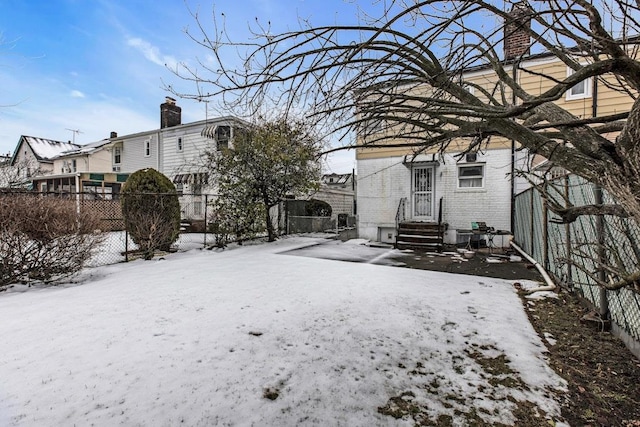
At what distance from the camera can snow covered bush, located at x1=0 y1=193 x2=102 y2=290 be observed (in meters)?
5.64

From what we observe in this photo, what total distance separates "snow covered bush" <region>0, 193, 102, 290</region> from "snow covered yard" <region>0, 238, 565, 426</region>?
0.43 m

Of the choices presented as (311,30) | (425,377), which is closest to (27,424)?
(425,377)

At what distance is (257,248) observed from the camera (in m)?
10.8

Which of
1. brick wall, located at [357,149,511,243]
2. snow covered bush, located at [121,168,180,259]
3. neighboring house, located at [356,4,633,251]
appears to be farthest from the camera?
brick wall, located at [357,149,511,243]

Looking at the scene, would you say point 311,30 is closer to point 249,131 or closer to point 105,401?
point 105,401

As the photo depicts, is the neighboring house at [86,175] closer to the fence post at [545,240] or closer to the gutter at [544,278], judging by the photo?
the gutter at [544,278]

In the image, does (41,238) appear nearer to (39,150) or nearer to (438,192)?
(438,192)

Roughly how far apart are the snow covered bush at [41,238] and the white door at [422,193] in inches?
415

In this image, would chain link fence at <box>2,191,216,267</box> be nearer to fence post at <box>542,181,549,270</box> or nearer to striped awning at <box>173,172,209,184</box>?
striped awning at <box>173,172,209,184</box>

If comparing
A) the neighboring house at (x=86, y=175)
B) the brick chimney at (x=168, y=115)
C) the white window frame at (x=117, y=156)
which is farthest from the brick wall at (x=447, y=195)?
the white window frame at (x=117, y=156)

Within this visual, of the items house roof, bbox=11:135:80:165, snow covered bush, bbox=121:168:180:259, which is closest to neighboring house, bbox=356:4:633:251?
snow covered bush, bbox=121:168:180:259

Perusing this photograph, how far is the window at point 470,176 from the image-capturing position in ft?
38.5

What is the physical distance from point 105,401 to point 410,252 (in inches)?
367

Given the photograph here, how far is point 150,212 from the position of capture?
357 inches
